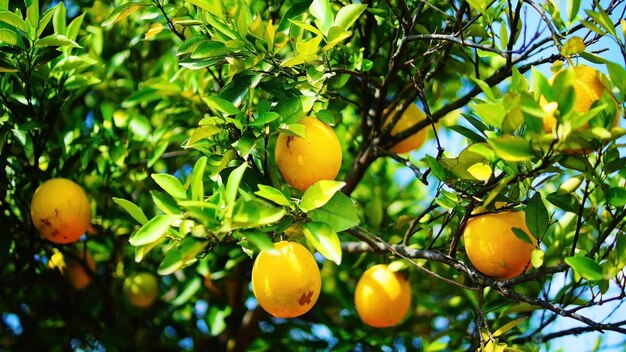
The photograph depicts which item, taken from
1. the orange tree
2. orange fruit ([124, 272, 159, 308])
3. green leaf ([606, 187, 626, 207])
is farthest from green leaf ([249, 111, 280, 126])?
orange fruit ([124, 272, 159, 308])

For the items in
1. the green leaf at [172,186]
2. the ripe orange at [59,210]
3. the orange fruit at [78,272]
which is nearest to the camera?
the green leaf at [172,186]

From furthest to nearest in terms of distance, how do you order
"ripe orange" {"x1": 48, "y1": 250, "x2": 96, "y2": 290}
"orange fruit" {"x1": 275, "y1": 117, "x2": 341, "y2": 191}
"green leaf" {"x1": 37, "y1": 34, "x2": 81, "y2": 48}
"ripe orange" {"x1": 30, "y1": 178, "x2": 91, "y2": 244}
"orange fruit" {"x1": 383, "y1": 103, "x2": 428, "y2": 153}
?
"ripe orange" {"x1": 48, "y1": 250, "x2": 96, "y2": 290}
"orange fruit" {"x1": 383, "y1": 103, "x2": 428, "y2": 153}
"ripe orange" {"x1": 30, "y1": 178, "x2": 91, "y2": 244}
"green leaf" {"x1": 37, "y1": 34, "x2": 81, "y2": 48}
"orange fruit" {"x1": 275, "y1": 117, "x2": 341, "y2": 191}

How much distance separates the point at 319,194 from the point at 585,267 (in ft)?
1.93

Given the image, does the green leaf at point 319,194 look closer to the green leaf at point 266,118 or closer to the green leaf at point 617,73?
the green leaf at point 266,118

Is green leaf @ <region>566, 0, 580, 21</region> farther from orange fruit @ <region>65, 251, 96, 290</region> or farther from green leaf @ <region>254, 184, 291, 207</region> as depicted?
orange fruit @ <region>65, 251, 96, 290</region>

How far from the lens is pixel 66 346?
3051mm

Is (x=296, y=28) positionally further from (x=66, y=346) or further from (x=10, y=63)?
(x=66, y=346)

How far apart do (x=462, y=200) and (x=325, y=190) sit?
46 cm

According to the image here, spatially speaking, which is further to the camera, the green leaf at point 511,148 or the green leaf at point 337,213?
the green leaf at point 337,213

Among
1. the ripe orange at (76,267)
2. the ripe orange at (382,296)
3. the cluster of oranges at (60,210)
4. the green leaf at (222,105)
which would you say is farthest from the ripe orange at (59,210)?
the ripe orange at (382,296)

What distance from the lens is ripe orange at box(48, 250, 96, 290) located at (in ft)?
9.09

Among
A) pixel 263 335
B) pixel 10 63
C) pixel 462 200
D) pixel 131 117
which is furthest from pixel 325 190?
pixel 263 335

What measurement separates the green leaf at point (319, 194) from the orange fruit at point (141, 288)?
1654 millimetres

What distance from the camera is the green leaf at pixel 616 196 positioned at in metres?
1.65
